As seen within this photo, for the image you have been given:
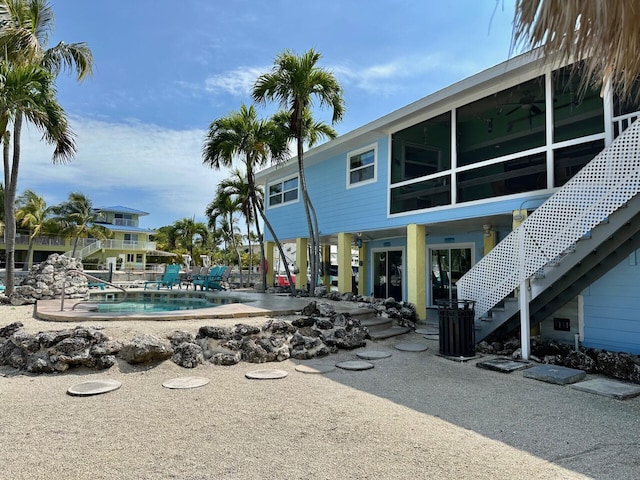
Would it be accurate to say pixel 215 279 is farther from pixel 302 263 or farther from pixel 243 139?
pixel 243 139

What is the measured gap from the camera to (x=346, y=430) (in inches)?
142

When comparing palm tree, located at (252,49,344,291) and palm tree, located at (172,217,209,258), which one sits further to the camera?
palm tree, located at (172,217,209,258)

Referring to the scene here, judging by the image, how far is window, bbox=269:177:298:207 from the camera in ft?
53.9

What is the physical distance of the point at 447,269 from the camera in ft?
41.2

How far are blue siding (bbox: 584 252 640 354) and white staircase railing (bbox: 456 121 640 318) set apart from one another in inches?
57.1


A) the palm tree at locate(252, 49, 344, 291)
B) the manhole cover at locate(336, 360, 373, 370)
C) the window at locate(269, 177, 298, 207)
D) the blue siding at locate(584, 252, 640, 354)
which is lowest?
the manhole cover at locate(336, 360, 373, 370)

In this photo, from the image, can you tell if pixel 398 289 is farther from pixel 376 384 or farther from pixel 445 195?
pixel 376 384

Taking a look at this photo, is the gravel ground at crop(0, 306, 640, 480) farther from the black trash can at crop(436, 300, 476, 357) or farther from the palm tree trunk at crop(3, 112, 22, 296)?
the palm tree trunk at crop(3, 112, 22, 296)

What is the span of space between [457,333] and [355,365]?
1.98m

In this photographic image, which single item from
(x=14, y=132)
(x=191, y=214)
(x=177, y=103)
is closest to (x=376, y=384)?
(x=14, y=132)

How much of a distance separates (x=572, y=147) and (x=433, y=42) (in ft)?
11.3

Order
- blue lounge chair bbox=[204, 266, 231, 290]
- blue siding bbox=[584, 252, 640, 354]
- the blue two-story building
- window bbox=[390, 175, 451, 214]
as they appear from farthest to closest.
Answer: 1. blue lounge chair bbox=[204, 266, 231, 290]
2. window bbox=[390, 175, 451, 214]
3. blue siding bbox=[584, 252, 640, 354]
4. the blue two-story building

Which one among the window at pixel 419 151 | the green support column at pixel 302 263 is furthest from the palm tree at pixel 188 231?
the window at pixel 419 151

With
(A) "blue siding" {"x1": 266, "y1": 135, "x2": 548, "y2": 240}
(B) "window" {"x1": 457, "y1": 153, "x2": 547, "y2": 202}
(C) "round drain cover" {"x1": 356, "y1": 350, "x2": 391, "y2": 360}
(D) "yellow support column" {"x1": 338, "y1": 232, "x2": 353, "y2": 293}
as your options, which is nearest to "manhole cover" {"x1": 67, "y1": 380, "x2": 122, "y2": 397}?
(C) "round drain cover" {"x1": 356, "y1": 350, "x2": 391, "y2": 360}
